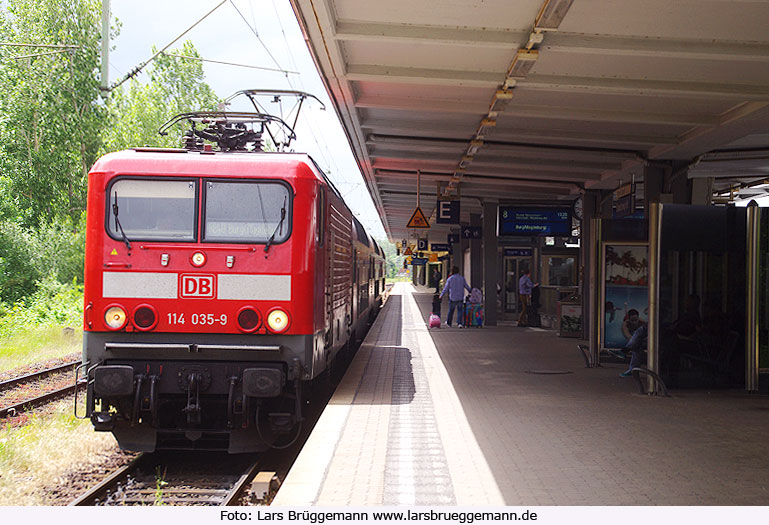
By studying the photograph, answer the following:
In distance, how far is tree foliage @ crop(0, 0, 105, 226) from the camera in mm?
33469

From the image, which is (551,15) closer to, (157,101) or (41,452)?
(41,452)

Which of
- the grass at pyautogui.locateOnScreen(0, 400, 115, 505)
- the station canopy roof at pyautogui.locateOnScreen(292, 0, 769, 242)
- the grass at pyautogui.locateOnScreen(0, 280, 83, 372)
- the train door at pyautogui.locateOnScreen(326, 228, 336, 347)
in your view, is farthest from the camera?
the grass at pyautogui.locateOnScreen(0, 280, 83, 372)

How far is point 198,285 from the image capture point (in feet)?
23.1

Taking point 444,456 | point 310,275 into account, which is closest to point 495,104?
point 310,275

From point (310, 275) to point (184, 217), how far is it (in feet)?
4.21

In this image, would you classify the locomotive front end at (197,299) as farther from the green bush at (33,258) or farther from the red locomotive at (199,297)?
the green bush at (33,258)

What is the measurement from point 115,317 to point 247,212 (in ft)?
4.97

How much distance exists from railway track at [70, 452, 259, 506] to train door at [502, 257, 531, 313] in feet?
61.4

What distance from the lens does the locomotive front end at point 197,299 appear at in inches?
273

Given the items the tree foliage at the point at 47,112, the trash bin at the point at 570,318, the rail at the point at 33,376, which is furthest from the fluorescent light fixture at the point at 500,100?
the tree foliage at the point at 47,112

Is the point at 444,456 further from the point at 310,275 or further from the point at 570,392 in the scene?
the point at 570,392

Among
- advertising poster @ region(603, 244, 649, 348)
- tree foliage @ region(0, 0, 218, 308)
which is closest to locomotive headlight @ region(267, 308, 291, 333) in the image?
advertising poster @ region(603, 244, 649, 348)

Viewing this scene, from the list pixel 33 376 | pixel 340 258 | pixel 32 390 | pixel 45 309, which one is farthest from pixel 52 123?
pixel 340 258

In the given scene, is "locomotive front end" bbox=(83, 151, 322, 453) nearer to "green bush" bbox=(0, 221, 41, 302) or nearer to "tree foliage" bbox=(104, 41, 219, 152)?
"green bush" bbox=(0, 221, 41, 302)
